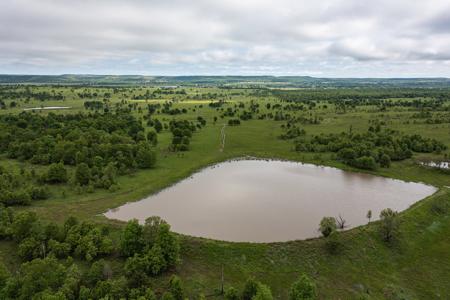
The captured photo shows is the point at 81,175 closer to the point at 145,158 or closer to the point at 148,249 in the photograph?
the point at 145,158

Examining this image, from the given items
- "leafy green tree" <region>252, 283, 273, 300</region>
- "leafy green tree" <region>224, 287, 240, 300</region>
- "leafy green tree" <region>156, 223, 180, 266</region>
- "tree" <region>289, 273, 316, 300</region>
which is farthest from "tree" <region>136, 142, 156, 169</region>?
"tree" <region>289, 273, 316, 300</region>

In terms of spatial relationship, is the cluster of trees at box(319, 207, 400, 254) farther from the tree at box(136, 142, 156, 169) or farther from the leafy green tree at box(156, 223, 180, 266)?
the tree at box(136, 142, 156, 169)

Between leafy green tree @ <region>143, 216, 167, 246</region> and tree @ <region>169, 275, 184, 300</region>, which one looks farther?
leafy green tree @ <region>143, 216, 167, 246</region>

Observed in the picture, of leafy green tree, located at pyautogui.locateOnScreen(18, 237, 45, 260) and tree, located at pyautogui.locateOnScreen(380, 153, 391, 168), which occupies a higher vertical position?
tree, located at pyautogui.locateOnScreen(380, 153, 391, 168)

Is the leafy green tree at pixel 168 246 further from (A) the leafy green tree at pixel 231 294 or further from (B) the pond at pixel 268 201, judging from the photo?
(A) the leafy green tree at pixel 231 294

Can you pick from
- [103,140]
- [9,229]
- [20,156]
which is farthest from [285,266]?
[20,156]

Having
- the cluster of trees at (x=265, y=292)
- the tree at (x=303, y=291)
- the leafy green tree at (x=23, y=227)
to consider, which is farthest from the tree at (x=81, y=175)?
the tree at (x=303, y=291)

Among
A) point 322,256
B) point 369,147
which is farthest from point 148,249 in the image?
point 369,147

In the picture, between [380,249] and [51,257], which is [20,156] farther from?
[380,249]
